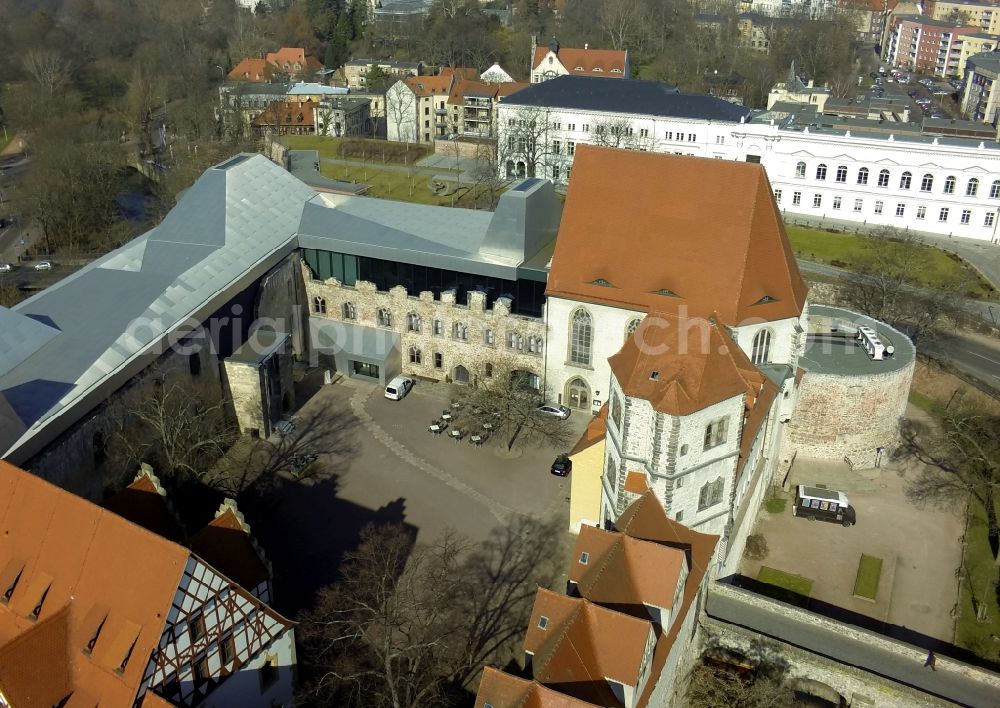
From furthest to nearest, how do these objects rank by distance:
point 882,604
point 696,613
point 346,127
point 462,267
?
point 346,127 → point 462,267 → point 882,604 → point 696,613

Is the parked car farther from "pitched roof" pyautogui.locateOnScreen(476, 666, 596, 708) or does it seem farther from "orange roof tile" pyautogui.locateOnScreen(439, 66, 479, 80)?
"orange roof tile" pyautogui.locateOnScreen(439, 66, 479, 80)

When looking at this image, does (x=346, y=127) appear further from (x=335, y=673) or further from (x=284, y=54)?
(x=335, y=673)

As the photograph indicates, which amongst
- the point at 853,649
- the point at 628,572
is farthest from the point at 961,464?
the point at 628,572

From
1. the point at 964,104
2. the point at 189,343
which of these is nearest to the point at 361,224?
the point at 189,343

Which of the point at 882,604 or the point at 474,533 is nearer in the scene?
the point at 882,604

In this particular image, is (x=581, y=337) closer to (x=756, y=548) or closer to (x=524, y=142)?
(x=756, y=548)

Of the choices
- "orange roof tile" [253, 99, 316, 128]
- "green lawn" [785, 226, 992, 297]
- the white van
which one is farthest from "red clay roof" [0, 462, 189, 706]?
"orange roof tile" [253, 99, 316, 128]

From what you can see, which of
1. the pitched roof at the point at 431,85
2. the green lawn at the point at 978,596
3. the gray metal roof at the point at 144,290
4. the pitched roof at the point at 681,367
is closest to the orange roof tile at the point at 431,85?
the pitched roof at the point at 431,85
